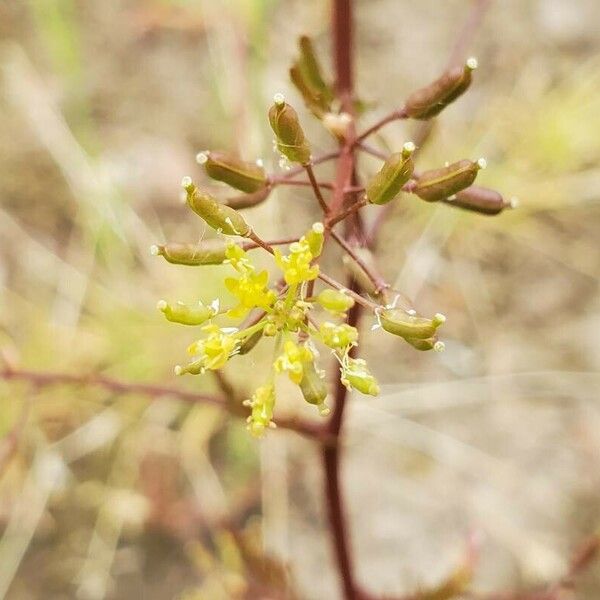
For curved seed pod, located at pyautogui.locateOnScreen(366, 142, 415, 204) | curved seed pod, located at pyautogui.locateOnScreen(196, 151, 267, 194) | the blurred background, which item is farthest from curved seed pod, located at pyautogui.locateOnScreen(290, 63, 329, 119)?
the blurred background

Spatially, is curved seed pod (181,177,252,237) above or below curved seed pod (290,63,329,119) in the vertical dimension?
below

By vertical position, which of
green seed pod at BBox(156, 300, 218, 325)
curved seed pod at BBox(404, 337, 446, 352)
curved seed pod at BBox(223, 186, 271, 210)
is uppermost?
curved seed pod at BBox(223, 186, 271, 210)

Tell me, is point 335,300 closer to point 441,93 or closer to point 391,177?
point 391,177

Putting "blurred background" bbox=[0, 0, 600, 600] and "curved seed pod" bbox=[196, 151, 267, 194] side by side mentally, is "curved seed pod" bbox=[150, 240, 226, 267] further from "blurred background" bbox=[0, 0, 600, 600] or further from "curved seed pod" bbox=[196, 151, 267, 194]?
"blurred background" bbox=[0, 0, 600, 600]

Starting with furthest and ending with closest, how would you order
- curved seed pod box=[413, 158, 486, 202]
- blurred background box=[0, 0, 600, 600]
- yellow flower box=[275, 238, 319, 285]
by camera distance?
1. blurred background box=[0, 0, 600, 600]
2. curved seed pod box=[413, 158, 486, 202]
3. yellow flower box=[275, 238, 319, 285]

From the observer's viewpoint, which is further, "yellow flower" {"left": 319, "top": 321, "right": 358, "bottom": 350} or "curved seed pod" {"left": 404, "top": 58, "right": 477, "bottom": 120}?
"curved seed pod" {"left": 404, "top": 58, "right": 477, "bottom": 120}

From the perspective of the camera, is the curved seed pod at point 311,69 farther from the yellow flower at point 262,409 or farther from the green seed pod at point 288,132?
the yellow flower at point 262,409

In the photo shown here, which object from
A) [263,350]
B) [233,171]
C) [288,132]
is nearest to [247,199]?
[233,171]
